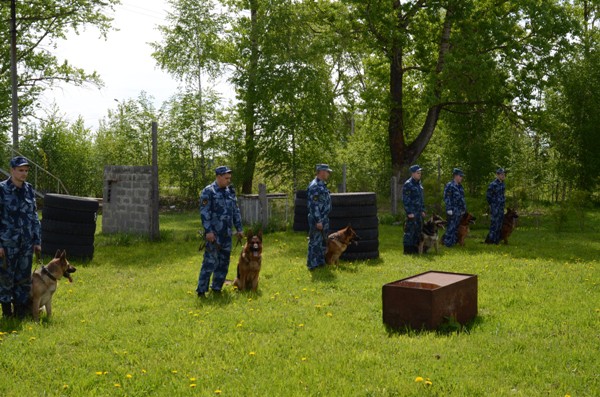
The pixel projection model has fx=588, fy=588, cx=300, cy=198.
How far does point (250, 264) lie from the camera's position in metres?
9.66

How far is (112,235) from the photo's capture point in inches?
700

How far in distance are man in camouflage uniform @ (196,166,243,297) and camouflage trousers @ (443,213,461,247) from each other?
8.48m

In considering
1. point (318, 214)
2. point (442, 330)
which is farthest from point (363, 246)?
point (442, 330)

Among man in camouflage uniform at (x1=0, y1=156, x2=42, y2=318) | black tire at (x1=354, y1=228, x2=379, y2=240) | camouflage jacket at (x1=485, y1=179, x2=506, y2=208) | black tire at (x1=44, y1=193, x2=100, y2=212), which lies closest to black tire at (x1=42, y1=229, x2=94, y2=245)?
black tire at (x1=44, y1=193, x2=100, y2=212)

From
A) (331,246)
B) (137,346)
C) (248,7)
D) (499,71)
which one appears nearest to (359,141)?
(248,7)

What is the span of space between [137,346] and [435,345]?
11.0ft

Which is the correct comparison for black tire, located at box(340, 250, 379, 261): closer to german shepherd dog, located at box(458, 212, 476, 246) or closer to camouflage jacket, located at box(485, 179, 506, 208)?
german shepherd dog, located at box(458, 212, 476, 246)

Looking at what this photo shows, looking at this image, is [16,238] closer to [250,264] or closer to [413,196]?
[250,264]

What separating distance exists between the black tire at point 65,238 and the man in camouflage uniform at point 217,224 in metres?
5.25

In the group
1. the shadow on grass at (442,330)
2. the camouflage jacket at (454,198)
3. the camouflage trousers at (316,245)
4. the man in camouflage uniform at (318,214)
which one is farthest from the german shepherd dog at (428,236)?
the shadow on grass at (442,330)

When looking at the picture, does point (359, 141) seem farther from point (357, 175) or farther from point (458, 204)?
point (458, 204)

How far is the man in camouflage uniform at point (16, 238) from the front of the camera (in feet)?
25.7

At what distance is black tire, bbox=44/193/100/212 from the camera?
13469 mm

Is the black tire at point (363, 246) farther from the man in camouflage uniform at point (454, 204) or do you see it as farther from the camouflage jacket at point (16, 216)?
the camouflage jacket at point (16, 216)
